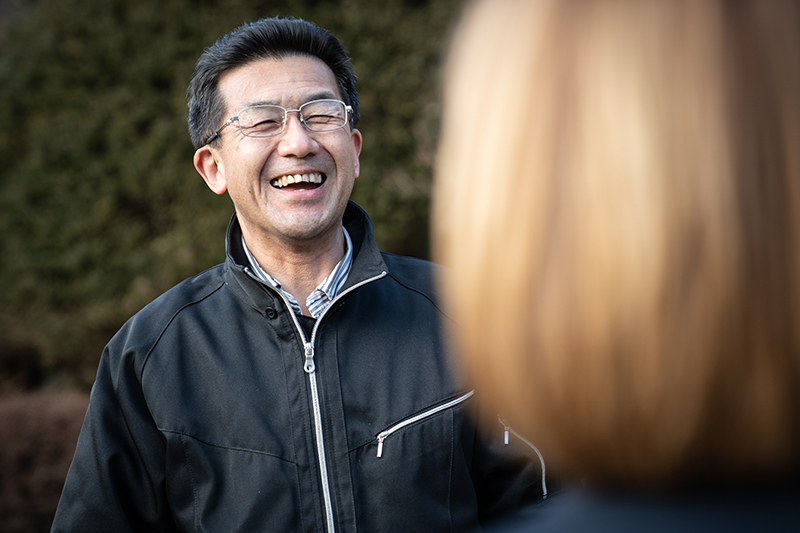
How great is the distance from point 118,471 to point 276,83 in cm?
132

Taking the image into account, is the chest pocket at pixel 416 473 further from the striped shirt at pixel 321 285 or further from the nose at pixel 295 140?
the nose at pixel 295 140

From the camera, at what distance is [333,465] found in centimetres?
178

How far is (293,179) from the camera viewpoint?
2156 mm

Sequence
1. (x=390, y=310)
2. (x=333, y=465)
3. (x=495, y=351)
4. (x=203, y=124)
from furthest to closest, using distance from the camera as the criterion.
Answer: (x=203, y=124)
(x=390, y=310)
(x=333, y=465)
(x=495, y=351)

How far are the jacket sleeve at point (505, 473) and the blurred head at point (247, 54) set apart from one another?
123 cm

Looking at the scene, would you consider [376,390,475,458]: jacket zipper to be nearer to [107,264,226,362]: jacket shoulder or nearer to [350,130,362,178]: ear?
[107,264,226,362]: jacket shoulder

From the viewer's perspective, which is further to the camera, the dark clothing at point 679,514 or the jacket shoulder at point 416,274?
the jacket shoulder at point 416,274

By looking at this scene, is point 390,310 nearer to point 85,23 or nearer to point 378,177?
point 378,177

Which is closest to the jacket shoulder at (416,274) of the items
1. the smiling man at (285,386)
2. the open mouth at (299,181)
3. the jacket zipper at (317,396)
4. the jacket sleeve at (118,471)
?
the smiling man at (285,386)

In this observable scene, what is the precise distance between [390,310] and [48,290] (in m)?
3.81

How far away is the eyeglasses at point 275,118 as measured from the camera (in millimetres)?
2152

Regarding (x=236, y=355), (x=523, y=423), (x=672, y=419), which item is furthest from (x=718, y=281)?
(x=236, y=355)

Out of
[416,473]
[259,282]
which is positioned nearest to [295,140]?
[259,282]

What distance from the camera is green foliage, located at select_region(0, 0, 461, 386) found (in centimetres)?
468
